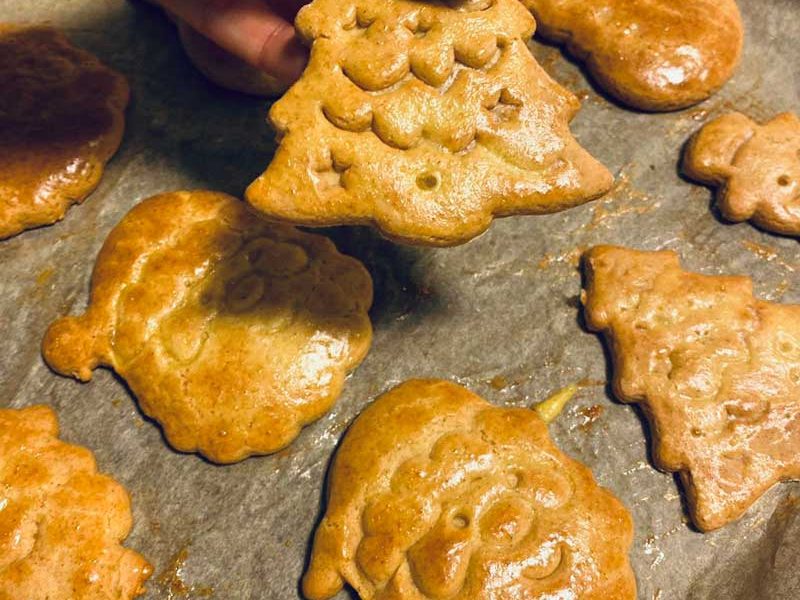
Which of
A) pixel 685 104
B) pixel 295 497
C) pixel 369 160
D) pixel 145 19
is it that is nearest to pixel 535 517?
pixel 295 497

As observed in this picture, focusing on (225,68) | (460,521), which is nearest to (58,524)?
(460,521)

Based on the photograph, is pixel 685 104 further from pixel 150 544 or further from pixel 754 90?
pixel 150 544

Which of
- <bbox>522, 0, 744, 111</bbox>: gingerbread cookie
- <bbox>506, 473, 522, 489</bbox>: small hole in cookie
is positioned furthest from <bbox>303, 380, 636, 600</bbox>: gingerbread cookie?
<bbox>522, 0, 744, 111</bbox>: gingerbread cookie

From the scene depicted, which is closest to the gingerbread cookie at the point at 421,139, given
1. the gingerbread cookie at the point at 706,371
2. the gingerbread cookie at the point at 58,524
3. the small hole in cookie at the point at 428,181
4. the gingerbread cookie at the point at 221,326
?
the small hole in cookie at the point at 428,181

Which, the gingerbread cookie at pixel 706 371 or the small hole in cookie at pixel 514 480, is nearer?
the small hole in cookie at pixel 514 480

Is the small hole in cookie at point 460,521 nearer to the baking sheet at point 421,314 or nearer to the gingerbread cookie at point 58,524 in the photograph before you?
the baking sheet at point 421,314

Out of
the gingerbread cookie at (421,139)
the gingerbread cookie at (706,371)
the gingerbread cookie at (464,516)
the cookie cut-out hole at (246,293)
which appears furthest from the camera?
the cookie cut-out hole at (246,293)

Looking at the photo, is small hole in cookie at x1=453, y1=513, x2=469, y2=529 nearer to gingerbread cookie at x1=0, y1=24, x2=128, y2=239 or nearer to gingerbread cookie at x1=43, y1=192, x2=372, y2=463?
gingerbread cookie at x1=43, y1=192, x2=372, y2=463
